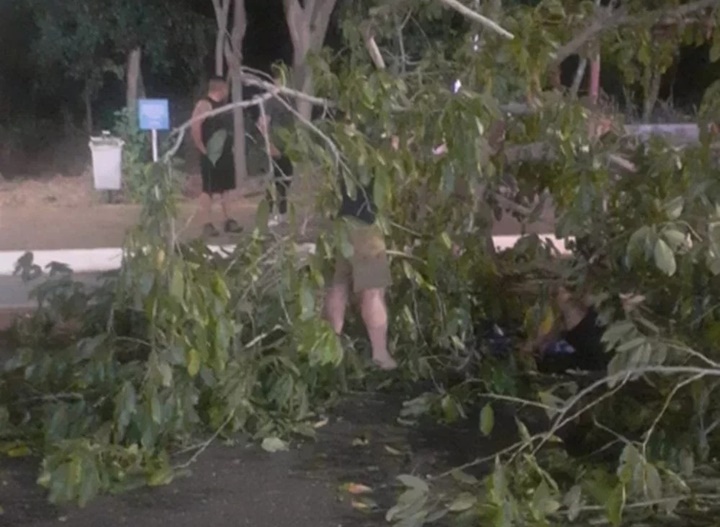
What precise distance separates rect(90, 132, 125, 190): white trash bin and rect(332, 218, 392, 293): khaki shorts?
916 centimetres

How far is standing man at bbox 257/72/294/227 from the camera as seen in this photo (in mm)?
4146

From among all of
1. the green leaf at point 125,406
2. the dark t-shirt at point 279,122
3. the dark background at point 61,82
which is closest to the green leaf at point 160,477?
the green leaf at point 125,406

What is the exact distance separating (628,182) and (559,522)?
5.42ft

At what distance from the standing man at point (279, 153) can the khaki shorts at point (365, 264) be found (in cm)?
32

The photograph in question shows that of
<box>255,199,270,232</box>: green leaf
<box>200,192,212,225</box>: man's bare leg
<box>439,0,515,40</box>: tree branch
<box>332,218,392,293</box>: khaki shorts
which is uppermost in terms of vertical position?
<box>439,0,515,40</box>: tree branch

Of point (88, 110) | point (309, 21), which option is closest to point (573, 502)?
point (309, 21)

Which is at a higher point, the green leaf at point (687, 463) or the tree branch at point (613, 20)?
the tree branch at point (613, 20)

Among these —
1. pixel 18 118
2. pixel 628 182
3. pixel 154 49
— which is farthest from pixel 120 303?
pixel 18 118

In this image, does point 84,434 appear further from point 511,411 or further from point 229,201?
point 229,201

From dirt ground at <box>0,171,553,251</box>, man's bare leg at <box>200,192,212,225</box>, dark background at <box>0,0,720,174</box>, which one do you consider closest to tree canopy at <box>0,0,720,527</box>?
dirt ground at <box>0,171,553,251</box>

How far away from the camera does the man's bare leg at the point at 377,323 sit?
5.62m

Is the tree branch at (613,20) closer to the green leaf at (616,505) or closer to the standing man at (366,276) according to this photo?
the standing man at (366,276)

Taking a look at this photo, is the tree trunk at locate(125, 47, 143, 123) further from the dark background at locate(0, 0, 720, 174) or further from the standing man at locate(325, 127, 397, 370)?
the standing man at locate(325, 127, 397, 370)

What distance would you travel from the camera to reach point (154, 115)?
511 inches
